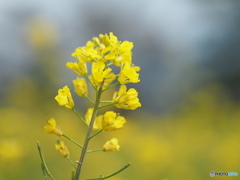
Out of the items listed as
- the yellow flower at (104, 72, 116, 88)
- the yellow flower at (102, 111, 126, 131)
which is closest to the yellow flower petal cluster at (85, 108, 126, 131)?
the yellow flower at (102, 111, 126, 131)

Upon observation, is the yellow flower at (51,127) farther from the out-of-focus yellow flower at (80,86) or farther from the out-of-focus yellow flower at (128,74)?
the out-of-focus yellow flower at (128,74)

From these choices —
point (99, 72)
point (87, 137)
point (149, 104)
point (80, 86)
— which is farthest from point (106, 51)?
point (149, 104)

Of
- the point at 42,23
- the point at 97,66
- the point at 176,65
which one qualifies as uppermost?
the point at 176,65

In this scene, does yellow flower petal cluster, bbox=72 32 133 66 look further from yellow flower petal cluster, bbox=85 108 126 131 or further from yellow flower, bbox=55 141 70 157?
yellow flower, bbox=55 141 70 157

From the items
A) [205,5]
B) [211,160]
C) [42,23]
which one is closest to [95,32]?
[205,5]

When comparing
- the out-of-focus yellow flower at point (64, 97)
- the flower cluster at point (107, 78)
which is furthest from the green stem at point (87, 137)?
the out-of-focus yellow flower at point (64, 97)

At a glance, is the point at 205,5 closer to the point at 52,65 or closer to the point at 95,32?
the point at 95,32
